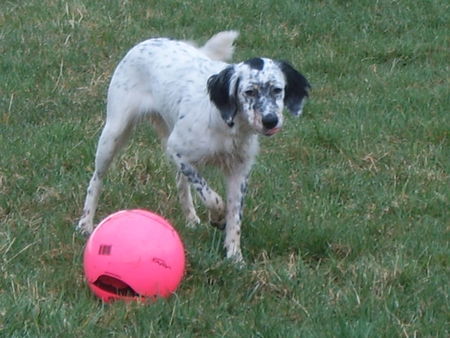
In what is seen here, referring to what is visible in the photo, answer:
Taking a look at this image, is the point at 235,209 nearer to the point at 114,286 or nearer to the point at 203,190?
the point at 203,190

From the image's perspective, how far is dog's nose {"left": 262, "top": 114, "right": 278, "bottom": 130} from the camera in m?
5.49

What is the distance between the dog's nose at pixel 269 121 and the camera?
18.0ft

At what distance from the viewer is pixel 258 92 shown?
5652mm

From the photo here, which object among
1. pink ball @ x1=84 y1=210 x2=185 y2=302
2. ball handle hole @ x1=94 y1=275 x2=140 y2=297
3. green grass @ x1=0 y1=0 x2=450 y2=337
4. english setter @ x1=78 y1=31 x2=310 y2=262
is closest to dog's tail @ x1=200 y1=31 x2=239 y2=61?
english setter @ x1=78 y1=31 x2=310 y2=262

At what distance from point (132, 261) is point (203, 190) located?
1.12m

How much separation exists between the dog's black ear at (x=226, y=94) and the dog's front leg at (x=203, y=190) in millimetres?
424

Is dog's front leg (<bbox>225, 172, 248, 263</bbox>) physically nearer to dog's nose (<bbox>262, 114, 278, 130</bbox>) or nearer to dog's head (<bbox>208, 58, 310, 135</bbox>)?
dog's head (<bbox>208, 58, 310, 135</bbox>)

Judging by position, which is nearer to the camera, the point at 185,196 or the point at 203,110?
the point at 203,110

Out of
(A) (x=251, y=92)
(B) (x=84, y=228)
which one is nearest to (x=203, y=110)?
(A) (x=251, y=92)

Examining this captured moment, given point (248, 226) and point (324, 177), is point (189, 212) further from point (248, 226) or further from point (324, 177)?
point (324, 177)

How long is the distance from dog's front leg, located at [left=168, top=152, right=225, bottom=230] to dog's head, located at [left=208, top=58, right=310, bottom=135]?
0.41m

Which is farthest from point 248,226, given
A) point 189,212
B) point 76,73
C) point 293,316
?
point 76,73

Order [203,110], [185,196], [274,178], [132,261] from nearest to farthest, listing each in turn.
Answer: [132,261]
[203,110]
[185,196]
[274,178]

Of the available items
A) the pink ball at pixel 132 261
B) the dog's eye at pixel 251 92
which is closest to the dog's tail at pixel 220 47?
the dog's eye at pixel 251 92
